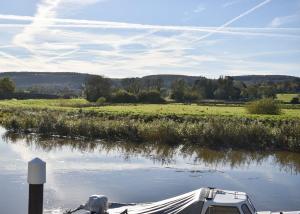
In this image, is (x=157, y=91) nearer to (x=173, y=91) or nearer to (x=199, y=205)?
(x=173, y=91)

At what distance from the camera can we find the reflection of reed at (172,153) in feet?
109

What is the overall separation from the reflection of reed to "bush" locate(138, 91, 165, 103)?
46708mm

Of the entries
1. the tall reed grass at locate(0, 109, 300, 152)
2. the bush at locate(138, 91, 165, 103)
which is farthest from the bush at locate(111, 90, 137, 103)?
the tall reed grass at locate(0, 109, 300, 152)

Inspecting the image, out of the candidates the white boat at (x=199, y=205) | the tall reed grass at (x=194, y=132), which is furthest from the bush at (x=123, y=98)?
the white boat at (x=199, y=205)

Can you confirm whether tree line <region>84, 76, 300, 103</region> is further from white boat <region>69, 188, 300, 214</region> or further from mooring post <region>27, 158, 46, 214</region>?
mooring post <region>27, 158, 46, 214</region>

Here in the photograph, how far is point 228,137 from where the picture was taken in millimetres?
39500

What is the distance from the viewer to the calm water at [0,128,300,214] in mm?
21500

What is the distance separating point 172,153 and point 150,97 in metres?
54.8

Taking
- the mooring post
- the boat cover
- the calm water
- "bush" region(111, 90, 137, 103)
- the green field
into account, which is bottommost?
the calm water

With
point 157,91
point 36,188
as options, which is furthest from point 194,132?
point 157,91

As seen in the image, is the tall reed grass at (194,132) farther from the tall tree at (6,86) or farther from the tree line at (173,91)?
the tall tree at (6,86)

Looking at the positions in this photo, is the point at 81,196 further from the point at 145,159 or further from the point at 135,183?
the point at 145,159

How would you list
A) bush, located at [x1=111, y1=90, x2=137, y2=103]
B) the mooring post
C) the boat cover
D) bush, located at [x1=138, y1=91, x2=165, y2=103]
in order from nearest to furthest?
the mooring post, the boat cover, bush, located at [x1=111, y1=90, x2=137, y2=103], bush, located at [x1=138, y1=91, x2=165, y2=103]

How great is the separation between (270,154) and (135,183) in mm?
16234
